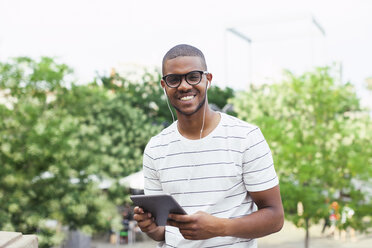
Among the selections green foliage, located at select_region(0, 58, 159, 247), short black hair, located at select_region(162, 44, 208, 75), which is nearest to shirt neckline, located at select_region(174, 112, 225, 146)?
short black hair, located at select_region(162, 44, 208, 75)

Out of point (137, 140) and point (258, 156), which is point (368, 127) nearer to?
point (137, 140)

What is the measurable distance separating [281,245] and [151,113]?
7576 mm

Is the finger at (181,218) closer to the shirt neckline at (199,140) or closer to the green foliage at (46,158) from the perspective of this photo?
the shirt neckline at (199,140)

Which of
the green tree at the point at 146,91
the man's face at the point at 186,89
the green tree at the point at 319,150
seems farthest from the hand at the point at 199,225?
the green tree at the point at 146,91

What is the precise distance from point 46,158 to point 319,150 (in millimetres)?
5691

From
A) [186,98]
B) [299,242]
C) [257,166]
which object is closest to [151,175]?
[186,98]

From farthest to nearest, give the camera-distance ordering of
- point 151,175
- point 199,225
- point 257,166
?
point 151,175
point 257,166
point 199,225

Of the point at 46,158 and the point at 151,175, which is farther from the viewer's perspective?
the point at 46,158

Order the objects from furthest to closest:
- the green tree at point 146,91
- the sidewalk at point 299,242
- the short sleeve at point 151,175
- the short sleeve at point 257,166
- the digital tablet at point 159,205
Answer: the green tree at point 146,91
the sidewalk at point 299,242
the short sleeve at point 151,175
the short sleeve at point 257,166
the digital tablet at point 159,205

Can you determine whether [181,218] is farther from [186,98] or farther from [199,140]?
[186,98]

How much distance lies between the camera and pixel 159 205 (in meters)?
1.71


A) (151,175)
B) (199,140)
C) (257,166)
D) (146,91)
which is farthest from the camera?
(146,91)

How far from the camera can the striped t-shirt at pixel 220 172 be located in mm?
1817

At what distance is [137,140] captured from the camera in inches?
582
